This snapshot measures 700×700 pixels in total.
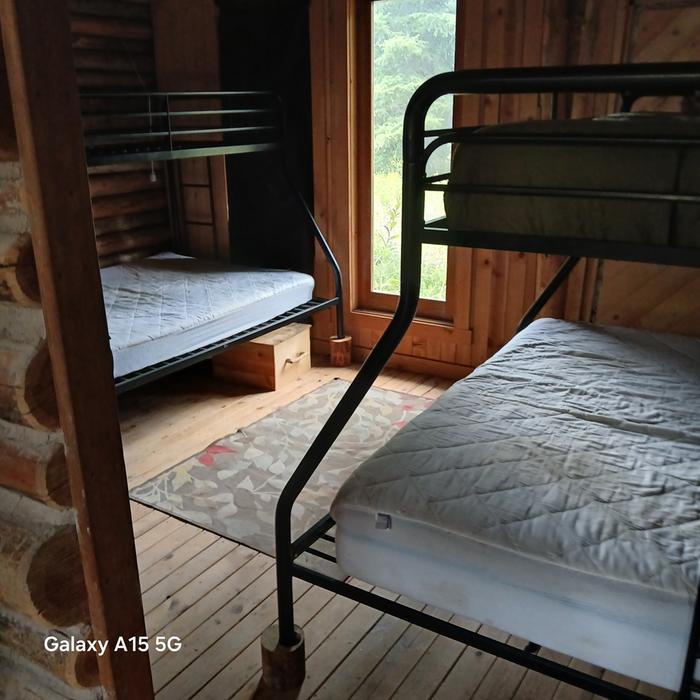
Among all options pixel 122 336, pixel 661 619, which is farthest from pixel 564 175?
pixel 122 336

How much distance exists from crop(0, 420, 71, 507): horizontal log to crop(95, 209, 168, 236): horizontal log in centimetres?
297

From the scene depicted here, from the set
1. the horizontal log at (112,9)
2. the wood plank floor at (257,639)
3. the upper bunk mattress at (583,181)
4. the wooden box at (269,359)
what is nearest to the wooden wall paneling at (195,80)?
the horizontal log at (112,9)

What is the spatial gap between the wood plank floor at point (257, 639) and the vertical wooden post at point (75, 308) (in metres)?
0.59

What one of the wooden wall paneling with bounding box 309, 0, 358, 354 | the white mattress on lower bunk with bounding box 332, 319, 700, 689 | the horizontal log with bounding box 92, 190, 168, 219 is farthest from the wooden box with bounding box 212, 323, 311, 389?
the white mattress on lower bunk with bounding box 332, 319, 700, 689

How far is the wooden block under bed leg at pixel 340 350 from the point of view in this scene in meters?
3.96

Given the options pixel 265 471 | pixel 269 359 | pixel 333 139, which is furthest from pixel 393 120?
pixel 265 471

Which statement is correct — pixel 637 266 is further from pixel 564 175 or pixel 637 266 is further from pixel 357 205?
pixel 564 175

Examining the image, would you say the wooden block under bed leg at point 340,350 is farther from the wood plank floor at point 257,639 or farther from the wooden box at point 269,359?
the wood plank floor at point 257,639

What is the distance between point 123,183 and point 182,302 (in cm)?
129

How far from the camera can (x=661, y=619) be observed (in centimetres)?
122

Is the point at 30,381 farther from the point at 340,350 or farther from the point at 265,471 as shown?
the point at 340,350

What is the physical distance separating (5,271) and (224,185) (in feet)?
10.6

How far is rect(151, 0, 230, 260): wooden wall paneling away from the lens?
401 centimetres

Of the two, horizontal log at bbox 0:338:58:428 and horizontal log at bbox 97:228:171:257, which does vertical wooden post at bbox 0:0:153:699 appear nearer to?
horizontal log at bbox 0:338:58:428
